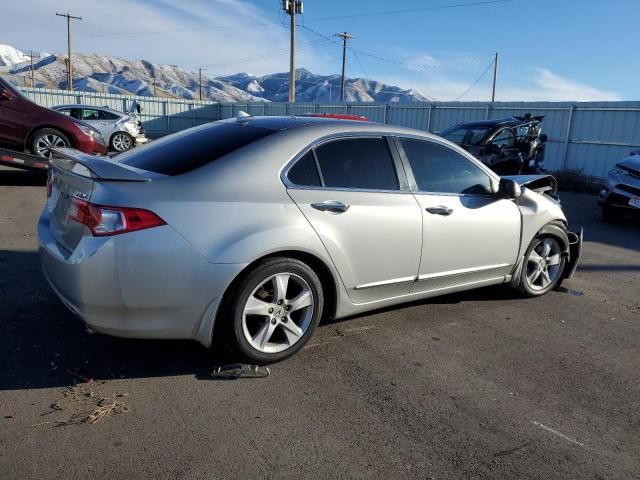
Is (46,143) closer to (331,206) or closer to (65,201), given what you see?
(65,201)

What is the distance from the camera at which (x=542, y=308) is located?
16.0 feet

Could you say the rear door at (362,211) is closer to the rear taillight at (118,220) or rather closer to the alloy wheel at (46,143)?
the rear taillight at (118,220)

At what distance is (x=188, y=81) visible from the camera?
11962 cm

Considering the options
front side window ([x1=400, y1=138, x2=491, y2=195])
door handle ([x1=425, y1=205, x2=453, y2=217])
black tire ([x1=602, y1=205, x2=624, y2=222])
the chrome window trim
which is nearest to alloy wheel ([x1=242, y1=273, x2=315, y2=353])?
the chrome window trim

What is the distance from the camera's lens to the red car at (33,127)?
30.1 feet

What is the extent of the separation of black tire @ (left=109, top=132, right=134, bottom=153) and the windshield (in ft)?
34.4

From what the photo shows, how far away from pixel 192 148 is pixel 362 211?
1.25 metres

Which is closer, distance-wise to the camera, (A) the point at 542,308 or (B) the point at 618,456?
(B) the point at 618,456

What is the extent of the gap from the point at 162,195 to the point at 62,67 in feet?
347

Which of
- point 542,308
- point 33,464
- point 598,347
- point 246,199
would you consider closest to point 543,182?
point 542,308

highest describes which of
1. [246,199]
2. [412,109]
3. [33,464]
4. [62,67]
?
[62,67]

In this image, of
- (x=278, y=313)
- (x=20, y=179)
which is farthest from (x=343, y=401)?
(x=20, y=179)

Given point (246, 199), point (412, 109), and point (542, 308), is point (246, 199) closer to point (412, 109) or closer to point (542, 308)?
point (542, 308)

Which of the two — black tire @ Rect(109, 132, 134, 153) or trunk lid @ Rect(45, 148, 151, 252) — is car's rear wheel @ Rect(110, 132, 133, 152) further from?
trunk lid @ Rect(45, 148, 151, 252)
